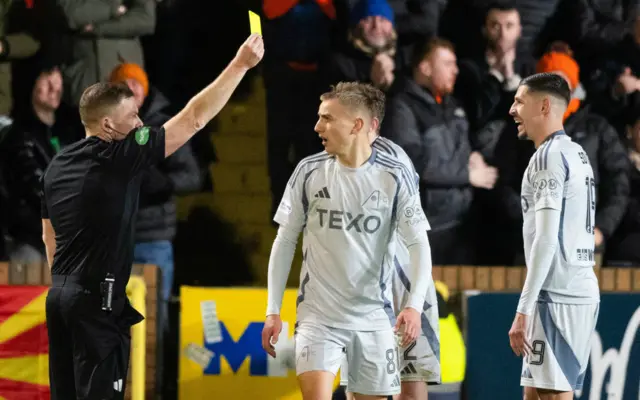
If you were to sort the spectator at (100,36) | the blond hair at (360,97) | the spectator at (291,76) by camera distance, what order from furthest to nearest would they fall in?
1. the spectator at (291,76)
2. the spectator at (100,36)
3. the blond hair at (360,97)

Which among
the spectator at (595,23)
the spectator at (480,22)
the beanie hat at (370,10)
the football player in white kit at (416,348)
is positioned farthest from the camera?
the spectator at (595,23)

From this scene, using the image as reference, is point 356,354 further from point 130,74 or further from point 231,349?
point 130,74

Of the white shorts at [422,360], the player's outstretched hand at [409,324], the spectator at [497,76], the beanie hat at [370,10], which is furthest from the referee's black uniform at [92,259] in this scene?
the spectator at [497,76]

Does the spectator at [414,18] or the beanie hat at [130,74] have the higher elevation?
the spectator at [414,18]

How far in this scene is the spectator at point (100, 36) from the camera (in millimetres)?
7207

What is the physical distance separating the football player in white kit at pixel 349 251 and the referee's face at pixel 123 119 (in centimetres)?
74

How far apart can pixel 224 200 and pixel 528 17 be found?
2673 mm

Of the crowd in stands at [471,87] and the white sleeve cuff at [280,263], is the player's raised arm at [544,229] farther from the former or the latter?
the crowd in stands at [471,87]

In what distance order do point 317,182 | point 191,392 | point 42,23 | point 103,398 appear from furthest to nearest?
point 42,23 → point 191,392 → point 317,182 → point 103,398

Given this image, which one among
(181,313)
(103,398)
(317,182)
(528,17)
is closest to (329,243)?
(317,182)

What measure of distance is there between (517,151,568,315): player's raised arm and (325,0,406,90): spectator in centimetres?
293

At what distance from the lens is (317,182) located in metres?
4.33

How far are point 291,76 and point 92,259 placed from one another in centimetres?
370

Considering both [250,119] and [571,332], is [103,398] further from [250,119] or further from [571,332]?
[250,119]
